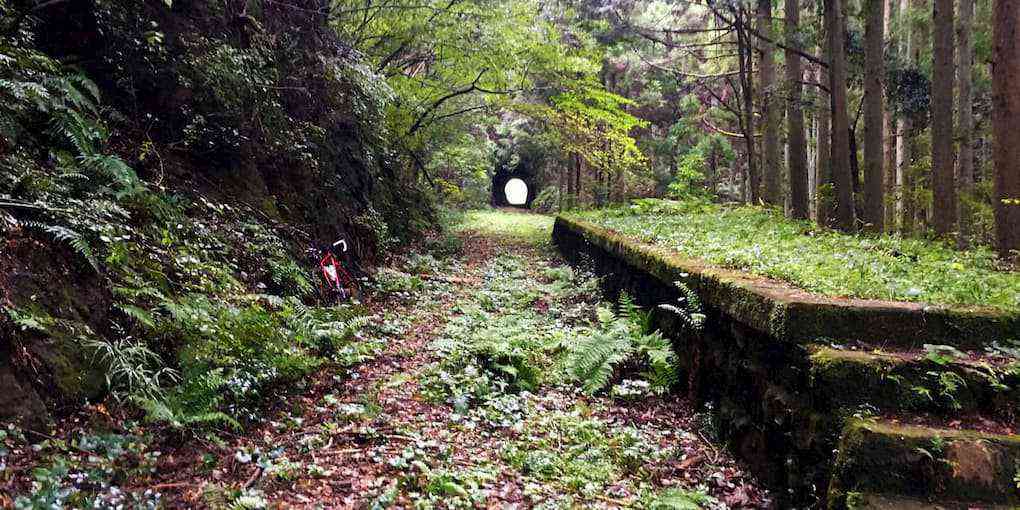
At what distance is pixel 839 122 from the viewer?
9180 mm

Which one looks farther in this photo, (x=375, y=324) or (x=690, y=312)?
(x=375, y=324)

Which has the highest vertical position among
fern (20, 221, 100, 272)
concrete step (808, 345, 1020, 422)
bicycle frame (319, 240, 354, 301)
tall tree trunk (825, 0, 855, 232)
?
tall tree trunk (825, 0, 855, 232)

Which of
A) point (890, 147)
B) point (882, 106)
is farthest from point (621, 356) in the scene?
point (890, 147)

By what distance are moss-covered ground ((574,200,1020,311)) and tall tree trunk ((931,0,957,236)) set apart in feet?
6.14

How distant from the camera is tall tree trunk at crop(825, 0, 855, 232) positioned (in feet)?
29.9

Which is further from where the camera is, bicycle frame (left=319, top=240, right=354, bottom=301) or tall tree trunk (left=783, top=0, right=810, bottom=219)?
tall tree trunk (left=783, top=0, right=810, bottom=219)

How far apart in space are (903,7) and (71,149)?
862 inches

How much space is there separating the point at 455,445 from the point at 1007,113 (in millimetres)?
7934

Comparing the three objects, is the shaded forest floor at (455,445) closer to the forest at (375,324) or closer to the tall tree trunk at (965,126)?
the forest at (375,324)

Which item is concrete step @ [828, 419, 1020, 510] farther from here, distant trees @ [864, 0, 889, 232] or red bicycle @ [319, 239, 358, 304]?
distant trees @ [864, 0, 889, 232]

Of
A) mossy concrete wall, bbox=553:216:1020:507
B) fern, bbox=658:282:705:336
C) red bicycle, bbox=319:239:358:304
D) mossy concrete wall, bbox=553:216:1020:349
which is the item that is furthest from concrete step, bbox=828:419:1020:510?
red bicycle, bbox=319:239:358:304

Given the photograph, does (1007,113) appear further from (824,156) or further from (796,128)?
(824,156)

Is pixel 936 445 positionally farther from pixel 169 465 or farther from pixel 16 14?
pixel 16 14

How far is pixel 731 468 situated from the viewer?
389 cm
